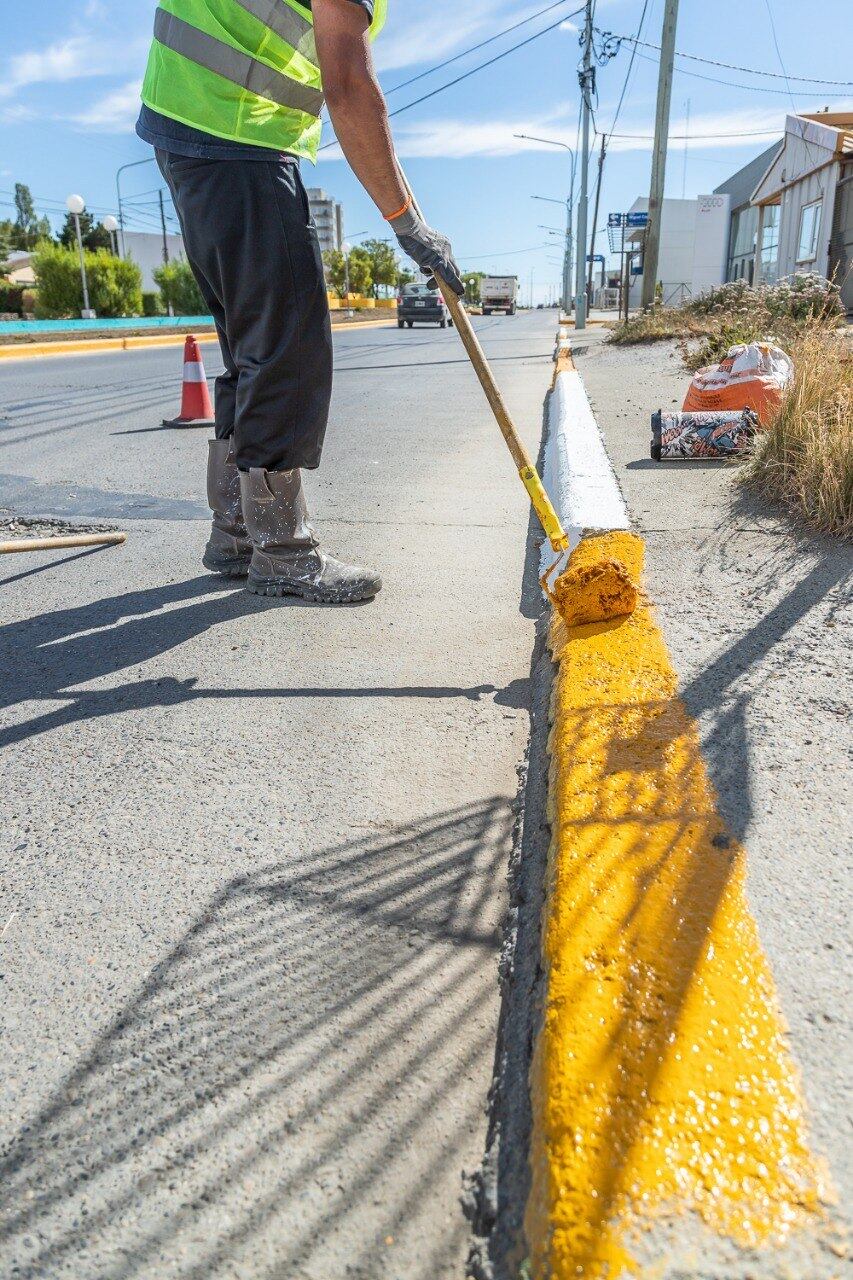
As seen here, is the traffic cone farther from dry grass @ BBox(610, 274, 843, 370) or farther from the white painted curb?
Answer: dry grass @ BBox(610, 274, 843, 370)

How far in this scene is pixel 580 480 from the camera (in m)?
3.86

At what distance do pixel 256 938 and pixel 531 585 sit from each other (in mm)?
2022

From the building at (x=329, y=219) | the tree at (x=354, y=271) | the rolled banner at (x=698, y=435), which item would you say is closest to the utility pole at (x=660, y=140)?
the rolled banner at (x=698, y=435)

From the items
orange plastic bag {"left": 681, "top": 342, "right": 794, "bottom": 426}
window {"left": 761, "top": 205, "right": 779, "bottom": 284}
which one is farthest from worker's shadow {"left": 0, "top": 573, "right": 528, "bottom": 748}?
window {"left": 761, "top": 205, "right": 779, "bottom": 284}

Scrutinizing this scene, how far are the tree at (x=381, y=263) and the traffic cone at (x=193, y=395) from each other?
86499 mm

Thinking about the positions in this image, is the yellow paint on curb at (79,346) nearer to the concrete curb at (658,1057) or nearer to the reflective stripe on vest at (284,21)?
the reflective stripe on vest at (284,21)

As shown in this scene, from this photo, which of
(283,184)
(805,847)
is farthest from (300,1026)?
(283,184)

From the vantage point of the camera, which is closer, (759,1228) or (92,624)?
(759,1228)

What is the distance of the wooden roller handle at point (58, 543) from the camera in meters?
3.30

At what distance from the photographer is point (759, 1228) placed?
3.00ft

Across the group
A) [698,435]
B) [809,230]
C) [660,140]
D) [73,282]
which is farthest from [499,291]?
[698,435]

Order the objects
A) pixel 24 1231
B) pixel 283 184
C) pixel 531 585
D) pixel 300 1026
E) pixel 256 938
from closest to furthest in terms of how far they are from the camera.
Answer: pixel 24 1231 < pixel 300 1026 < pixel 256 938 < pixel 283 184 < pixel 531 585

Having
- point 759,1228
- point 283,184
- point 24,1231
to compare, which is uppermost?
point 283,184

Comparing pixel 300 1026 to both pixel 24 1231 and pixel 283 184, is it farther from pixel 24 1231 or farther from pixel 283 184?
pixel 283 184
